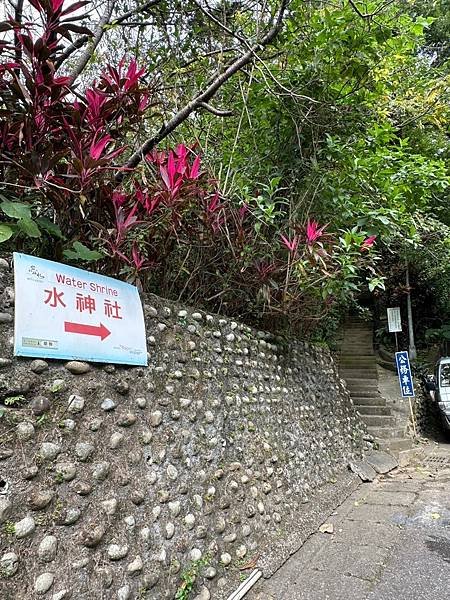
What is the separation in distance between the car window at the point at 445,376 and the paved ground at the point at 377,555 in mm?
3317

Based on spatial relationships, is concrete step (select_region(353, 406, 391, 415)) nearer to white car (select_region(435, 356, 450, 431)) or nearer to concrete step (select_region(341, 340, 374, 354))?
white car (select_region(435, 356, 450, 431))

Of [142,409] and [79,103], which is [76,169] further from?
[142,409]

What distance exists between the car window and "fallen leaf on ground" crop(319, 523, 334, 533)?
15.7 ft

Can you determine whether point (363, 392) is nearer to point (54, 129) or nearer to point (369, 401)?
point (369, 401)

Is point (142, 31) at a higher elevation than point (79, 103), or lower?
higher

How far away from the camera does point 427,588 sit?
95.7 inches

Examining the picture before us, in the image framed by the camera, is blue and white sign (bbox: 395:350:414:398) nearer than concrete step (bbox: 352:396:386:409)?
Yes

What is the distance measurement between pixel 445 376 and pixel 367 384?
1.31 m

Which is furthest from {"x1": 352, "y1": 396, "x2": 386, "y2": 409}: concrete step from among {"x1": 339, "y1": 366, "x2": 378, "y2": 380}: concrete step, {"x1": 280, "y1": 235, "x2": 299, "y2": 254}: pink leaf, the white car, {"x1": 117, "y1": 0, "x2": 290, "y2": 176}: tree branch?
{"x1": 117, "y1": 0, "x2": 290, "y2": 176}: tree branch

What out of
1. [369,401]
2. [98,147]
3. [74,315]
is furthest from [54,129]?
[369,401]

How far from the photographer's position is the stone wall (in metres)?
1.60

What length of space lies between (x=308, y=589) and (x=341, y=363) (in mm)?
7429

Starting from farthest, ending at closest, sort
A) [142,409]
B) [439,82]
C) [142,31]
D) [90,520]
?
[439,82] → [142,31] → [142,409] → [90,520]

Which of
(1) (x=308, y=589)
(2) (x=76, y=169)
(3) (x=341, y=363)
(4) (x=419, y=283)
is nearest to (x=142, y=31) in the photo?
(2) (x=76, y=169)
